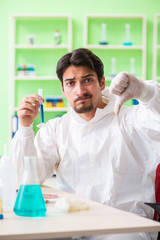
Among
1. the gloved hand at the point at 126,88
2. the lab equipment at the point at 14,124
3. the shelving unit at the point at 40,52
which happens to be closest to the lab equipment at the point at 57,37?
the shelving unit at the point at 40,52

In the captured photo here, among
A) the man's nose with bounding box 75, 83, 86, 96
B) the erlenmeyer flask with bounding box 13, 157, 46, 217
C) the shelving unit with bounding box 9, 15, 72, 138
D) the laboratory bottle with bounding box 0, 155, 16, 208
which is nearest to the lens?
the erlenmeyer flask with bounding box 13, 157, 46, 217

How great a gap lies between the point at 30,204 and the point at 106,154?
0.76 metres

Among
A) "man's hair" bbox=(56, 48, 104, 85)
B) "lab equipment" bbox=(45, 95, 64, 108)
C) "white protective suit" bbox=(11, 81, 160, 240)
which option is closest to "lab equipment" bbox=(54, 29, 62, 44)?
"lab equipment" bbox=(45, 95, 64, 108)

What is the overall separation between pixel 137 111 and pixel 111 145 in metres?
0.21

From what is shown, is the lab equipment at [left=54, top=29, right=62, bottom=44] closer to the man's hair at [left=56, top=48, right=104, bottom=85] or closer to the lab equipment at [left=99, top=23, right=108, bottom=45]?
the lab equipment at [left=99, top=23, right=108, bottom=45]

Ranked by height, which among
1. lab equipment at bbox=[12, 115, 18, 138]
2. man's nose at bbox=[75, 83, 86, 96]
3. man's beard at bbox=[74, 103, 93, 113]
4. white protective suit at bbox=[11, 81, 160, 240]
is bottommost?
lab equipment at bbox=[12, 115, 18, 138]

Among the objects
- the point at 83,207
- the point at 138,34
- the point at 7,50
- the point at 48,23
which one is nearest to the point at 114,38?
the point at 138,34

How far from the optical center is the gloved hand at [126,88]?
52.5 inches

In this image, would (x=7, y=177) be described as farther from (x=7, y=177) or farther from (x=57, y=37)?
(x=57, y=37)

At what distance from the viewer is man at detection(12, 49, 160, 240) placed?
5.35 feet

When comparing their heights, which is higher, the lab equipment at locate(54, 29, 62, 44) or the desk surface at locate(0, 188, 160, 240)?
the lab equipment at locate(54, 29, 62, 44)

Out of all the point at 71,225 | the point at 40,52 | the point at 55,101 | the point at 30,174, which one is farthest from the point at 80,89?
the point at 40,52

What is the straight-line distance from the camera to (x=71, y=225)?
96 centimetres

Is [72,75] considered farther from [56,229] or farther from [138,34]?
[138,34]
